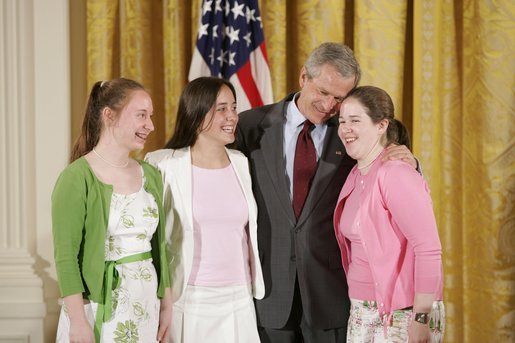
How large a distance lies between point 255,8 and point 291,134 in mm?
1282

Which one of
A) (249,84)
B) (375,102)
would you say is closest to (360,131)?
(375,102)

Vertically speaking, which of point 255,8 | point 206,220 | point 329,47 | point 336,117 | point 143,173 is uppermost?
point 255,8

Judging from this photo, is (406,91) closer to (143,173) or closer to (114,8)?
(114,8)

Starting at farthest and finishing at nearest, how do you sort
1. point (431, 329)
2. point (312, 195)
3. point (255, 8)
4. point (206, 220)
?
point (255, 8) < point (312, 195) < point (206, 220) < point (431, 329)

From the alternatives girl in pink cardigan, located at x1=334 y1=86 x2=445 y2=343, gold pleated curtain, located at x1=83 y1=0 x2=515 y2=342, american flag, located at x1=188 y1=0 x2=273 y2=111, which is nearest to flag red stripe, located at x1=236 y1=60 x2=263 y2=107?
american flag, located at x1=188 y1=0 x2=273 y2=111

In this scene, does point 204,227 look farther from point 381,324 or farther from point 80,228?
point 381,324

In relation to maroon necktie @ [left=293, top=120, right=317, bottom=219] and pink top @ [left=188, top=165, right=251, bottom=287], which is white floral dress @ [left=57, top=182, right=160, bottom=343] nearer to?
pink top @ [left=188, top=165, right=251, bottom=287]

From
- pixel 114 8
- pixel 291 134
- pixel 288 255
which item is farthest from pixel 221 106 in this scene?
pixel 114 8

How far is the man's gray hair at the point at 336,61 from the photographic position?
8.96 feet

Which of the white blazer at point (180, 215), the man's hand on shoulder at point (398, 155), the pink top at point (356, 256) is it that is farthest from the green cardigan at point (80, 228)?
the man's hand on shoulder at point (398, 155)

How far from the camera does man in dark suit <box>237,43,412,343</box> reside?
8.98 feet

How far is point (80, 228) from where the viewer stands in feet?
7.35

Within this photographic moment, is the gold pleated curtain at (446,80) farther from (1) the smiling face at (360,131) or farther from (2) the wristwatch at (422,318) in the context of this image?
(2) the wristwatch at (422,318)

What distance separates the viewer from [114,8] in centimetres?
408
